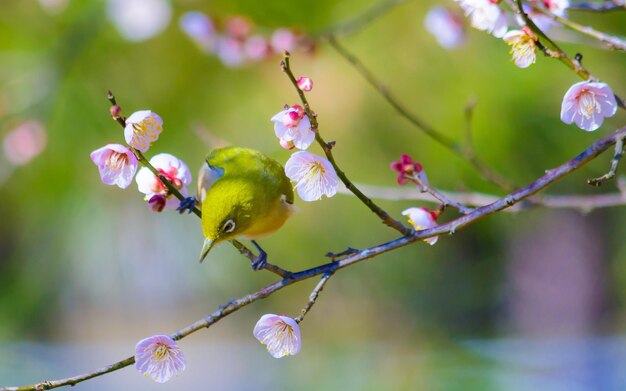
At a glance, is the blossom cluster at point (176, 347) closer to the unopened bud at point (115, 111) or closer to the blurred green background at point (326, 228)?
the unopened bud at point (115, 111)

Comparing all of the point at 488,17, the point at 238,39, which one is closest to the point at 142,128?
the point at 488,17

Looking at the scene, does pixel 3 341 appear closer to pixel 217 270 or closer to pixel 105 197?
pixel 105 197

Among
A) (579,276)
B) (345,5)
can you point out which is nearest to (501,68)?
(345,5)

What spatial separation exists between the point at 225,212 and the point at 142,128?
0.23 meters

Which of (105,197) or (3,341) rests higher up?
(105,197)

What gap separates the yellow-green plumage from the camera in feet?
2.93

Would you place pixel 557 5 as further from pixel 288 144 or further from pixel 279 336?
pixel 279 336

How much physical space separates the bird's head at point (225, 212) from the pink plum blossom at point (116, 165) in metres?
0.17

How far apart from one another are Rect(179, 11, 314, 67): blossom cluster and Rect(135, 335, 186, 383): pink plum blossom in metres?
1.08

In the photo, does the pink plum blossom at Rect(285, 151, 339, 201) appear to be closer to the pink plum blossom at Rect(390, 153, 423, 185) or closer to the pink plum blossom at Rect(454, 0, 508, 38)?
the pink plum blossom at Rect(390, 153, 423, 185)

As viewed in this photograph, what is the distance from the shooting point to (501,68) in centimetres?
232

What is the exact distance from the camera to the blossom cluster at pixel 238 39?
1.70 meters

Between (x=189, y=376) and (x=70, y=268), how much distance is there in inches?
28.3

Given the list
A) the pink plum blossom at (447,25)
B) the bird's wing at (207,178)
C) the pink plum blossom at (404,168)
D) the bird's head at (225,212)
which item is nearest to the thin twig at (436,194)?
the pink plum blossom at (404,168)
